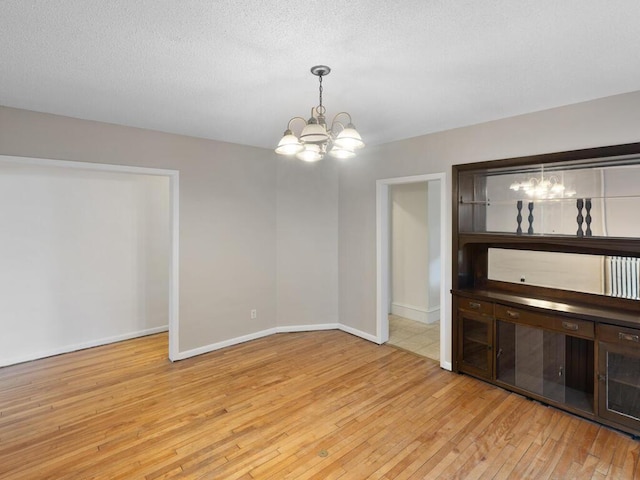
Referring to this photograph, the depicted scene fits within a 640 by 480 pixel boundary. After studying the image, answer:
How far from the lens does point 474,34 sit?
183cm

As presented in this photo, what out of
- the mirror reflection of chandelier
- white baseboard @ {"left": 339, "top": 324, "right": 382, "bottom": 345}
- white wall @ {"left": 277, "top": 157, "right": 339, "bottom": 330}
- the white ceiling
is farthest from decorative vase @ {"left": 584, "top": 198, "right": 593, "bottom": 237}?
white wall @ {"left": 277, "top": 157, "right": 339, "bottom": 330}

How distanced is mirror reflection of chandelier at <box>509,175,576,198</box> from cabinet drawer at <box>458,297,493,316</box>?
116 centimetres

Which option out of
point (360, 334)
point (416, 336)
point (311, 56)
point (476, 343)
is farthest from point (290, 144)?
point (416, 336)

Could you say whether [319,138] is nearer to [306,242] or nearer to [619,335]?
[619,335]

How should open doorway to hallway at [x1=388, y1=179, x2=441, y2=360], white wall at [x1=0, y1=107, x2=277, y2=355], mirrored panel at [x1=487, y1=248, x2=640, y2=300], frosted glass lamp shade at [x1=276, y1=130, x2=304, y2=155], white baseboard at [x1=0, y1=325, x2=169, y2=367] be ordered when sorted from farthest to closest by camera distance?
open doorway to hallway at [x1=388, y1=179, x2=441, y2=360], white baseboard at [x1=0, y1=325, x2=169, y2=367], white wall at [x1=0, y1=107, x2=277, y2=355], mirrored panel at [x1=487, y1=248, x2=640, y2=300], frosted glass lamp shade at [x1=276, y1=130, x2=304, y2=155]

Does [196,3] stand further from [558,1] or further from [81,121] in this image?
[81,121]

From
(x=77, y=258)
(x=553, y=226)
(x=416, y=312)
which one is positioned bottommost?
(x=416, y=312)

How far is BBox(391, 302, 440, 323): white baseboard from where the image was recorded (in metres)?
5.40

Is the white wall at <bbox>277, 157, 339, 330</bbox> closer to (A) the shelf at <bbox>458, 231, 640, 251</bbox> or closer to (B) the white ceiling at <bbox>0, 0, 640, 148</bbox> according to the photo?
(B) the white ceiling at <bbox>0, 0, 640, 148</bbox>

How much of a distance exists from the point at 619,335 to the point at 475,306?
113 centimetres

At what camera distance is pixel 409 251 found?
5.67 metres

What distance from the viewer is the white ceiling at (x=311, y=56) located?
1630 millimetres

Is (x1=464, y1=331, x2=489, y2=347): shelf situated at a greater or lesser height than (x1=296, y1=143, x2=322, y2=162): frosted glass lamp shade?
lesser

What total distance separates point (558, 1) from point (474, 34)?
387 millimetres
